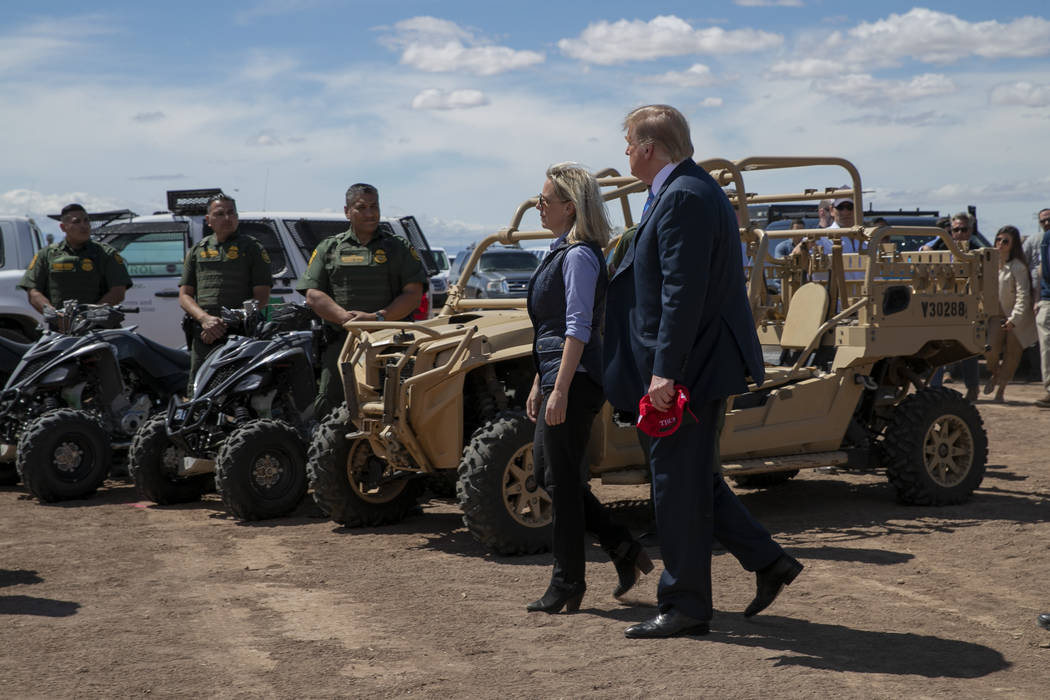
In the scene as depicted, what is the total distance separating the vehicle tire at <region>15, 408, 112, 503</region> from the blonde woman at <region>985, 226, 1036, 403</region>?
903 centimetres

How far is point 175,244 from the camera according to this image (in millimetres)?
11727

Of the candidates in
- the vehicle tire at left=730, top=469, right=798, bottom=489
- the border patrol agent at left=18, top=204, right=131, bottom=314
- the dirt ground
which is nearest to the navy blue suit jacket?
the dirt ground

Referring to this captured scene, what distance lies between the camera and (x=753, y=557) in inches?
189

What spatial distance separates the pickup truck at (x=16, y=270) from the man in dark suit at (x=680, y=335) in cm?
806

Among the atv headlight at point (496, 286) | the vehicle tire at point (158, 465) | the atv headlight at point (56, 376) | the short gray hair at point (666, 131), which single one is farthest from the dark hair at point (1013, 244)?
the atv headlight at point (496, 286)

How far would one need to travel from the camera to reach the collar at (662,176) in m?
4.56

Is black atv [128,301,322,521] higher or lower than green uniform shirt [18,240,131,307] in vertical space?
lower

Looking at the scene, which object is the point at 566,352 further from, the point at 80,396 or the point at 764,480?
the point at 80,396

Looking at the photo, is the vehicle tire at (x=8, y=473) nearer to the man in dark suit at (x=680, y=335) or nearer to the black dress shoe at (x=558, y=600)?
the black dress shoe at (x=558, y=600)

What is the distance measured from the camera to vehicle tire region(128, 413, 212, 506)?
25.7ft

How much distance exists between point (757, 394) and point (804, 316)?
77 centimetres

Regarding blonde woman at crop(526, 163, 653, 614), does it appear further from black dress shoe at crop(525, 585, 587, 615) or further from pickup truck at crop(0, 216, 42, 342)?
pickup truck at crop(0, 216, 42, 342)

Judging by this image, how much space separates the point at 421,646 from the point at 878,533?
10.2 feet

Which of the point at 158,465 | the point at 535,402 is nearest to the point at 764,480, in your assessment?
the point at 158,465
